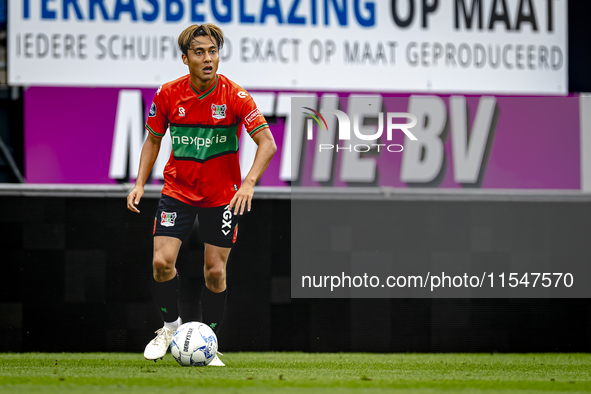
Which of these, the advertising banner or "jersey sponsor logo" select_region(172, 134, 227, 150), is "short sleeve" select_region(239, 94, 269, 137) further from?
the advertising banner

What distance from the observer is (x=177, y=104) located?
4957 mm

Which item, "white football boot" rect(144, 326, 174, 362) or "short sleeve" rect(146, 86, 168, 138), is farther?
"short sleeve" rect(146, 86, 168, 138)

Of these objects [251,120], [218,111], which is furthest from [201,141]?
[251,120]

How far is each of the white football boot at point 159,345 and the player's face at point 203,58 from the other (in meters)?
1.75

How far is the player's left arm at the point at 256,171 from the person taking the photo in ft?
15.3

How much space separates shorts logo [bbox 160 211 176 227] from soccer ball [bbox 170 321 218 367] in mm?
744

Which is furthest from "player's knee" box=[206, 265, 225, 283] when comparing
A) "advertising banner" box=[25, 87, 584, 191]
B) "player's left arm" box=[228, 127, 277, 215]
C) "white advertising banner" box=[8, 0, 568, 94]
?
"white advertising banner" box=[8, 0, 568, 94]

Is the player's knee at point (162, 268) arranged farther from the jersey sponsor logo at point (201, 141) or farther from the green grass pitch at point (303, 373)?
the jersey sponsor logo at point (201, 141)

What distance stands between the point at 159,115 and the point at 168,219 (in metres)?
0.76

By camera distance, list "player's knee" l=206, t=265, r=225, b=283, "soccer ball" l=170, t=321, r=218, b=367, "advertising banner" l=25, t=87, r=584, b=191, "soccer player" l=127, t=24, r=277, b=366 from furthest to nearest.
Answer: "advertising banner" l=25, t=87, r=584, b=191, "player's knee" l=206, t=265, r=225, b=283, "soccer player" l=127, t=24, r=277, b=366, "soccer ball" l=170, t=321, r=218, b=367

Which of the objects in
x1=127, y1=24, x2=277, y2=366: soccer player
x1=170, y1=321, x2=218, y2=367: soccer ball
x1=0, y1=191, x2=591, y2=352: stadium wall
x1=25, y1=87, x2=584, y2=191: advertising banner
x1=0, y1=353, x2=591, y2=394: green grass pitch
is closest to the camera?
x1=0, y1=353, x2=591, y2=394: green grass pitch

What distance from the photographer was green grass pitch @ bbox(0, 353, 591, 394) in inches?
145

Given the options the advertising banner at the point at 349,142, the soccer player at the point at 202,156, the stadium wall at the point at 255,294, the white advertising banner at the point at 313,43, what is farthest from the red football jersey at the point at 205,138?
the white advertising banner at the point at 313,43

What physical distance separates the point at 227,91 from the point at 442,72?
269 centimetres
